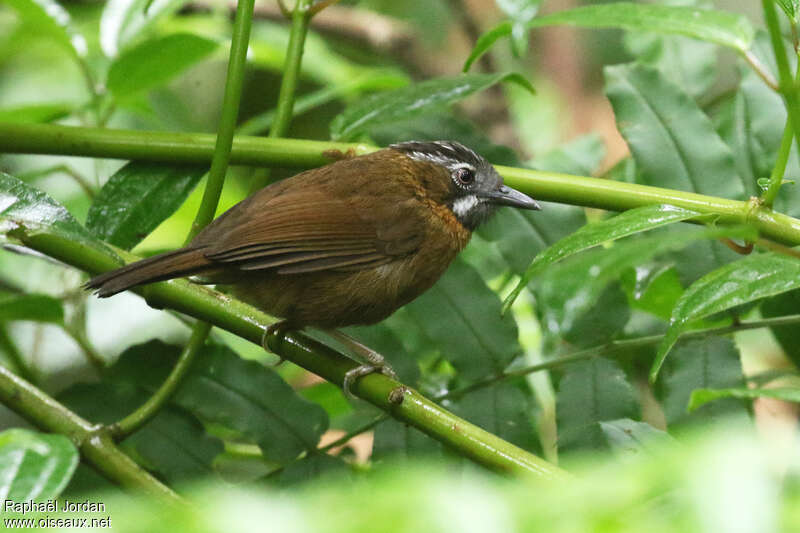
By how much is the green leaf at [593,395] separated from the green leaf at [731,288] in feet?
2.38

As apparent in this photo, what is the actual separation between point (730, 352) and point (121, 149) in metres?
1.75

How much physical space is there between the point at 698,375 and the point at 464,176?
3.30 feet

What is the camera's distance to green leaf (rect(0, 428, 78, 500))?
128cm

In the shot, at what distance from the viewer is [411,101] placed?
2.56 meters

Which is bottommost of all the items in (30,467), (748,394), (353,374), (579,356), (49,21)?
(30,467)

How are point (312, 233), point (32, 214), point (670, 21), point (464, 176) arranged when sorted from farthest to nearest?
point (464, 176)
point (312, 233)
point (670, 21)
point (32, 214)

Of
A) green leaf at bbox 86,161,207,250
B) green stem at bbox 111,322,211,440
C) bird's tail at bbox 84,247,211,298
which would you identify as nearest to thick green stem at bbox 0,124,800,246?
green leaf at bbox 86,161,207,250

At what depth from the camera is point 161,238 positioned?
383 cm

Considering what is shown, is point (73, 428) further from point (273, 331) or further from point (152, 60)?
point (152, 60)

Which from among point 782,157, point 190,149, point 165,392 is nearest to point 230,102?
point 190,149

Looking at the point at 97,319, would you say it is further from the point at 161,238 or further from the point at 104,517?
the point at 104,517

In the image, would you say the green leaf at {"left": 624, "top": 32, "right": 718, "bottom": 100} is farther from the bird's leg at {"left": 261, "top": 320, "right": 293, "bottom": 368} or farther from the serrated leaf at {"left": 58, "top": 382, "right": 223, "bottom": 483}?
the serrated leaf at {"left": 58, "top": 382, "right": 223, "bottom": 483}

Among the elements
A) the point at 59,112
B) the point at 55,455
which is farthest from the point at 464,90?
the point at 55,455

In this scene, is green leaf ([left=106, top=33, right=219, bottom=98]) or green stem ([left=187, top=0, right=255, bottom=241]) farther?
green leaf ([left=106, top=33, right=219, bottom=98])
